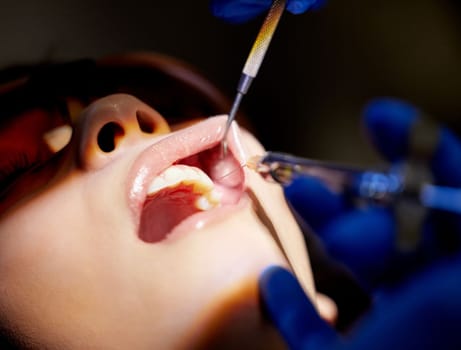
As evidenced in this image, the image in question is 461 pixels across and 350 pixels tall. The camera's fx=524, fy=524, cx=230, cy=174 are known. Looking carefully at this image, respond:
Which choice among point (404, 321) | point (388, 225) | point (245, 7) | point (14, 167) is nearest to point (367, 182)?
point (388, 225)

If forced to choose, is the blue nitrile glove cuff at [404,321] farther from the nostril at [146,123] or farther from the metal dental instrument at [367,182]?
the nostril at [146,123]

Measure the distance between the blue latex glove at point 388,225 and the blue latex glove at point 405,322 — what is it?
4.2 inches

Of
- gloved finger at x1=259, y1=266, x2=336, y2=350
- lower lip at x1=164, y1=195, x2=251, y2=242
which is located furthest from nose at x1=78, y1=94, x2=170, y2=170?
gloved finger at x1=259, y1=266, x2=336, y2=350

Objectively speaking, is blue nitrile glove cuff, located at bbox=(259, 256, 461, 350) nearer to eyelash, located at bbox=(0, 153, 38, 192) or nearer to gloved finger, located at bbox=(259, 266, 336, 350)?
gloved finger, located at bbox=(259, 266, 336, 350)

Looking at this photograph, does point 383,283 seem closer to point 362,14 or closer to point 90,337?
point 90,337

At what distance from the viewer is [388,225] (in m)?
0.54

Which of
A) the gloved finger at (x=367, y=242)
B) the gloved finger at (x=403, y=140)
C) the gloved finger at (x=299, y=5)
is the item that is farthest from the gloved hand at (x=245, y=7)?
the gloved finger at (x=367, y=242)

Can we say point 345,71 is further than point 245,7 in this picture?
Yes

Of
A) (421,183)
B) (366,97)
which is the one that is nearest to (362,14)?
(366,97)

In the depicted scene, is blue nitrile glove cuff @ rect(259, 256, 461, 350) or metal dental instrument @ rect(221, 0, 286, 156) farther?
A: metal dental instrument @ rect(221, 0, 286, 156)

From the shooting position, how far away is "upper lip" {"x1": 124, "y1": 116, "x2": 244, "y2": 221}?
527 mm

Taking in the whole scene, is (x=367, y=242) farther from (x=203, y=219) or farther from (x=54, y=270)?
(x=54, y=270)

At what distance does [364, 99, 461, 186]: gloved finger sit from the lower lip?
17 centimetres

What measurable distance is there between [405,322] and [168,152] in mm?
285
